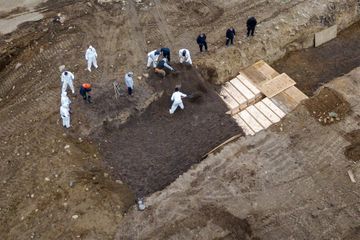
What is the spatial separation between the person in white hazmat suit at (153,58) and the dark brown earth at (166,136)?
1.55ft

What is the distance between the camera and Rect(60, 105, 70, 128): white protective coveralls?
13.5 m

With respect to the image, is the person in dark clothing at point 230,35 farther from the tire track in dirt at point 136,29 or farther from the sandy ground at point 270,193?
the sandy ground at point 270,193

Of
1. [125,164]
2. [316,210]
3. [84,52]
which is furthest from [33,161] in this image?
[316,210]

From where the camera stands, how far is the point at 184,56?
49.9 feet

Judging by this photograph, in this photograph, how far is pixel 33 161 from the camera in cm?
1306

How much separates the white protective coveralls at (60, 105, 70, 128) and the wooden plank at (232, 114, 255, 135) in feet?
19.2

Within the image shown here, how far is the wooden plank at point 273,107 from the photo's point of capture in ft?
47.5

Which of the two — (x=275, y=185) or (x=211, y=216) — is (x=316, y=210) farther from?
(x=211, y=216)

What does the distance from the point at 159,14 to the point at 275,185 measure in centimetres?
953

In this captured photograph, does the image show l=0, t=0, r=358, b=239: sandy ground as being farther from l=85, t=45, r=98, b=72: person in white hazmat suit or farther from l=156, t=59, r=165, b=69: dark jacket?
l=156, t=59, r=165, b=69: dark jacket

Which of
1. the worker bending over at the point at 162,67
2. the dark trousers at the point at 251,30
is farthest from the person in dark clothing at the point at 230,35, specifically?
the worker bending over at the point at 162,67

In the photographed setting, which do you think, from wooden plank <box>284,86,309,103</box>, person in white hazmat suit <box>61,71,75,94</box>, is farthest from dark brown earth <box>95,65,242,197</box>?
wooden plank <box>284,86,309,103</box>

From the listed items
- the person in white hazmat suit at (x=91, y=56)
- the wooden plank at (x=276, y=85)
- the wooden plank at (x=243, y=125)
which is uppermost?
the person in white hazmat suit at (x=91, y=56)

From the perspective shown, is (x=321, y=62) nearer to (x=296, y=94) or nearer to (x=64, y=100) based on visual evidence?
(x=296, y=94)
